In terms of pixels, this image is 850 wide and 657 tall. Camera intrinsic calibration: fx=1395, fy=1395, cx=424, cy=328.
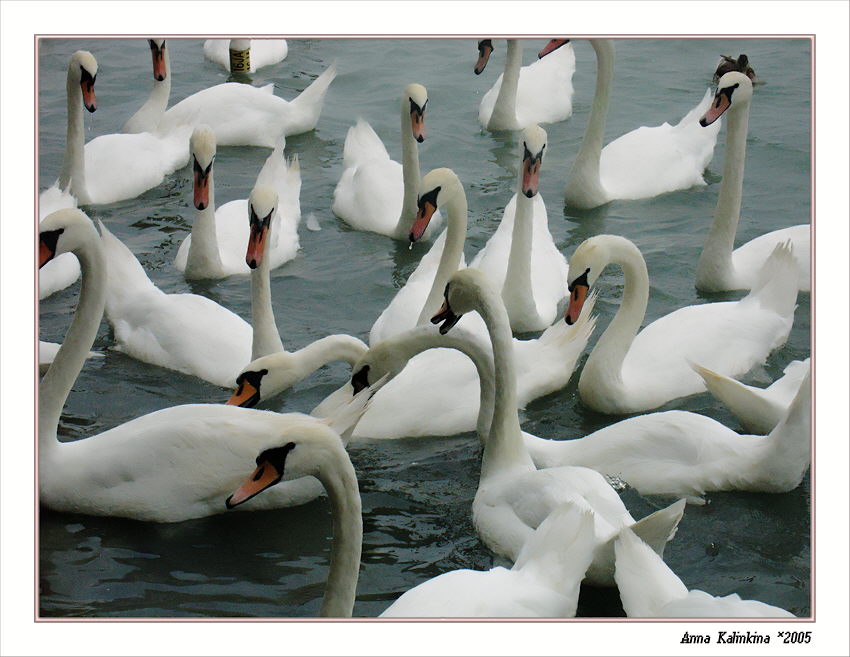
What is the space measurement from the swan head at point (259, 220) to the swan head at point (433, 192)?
0.84 meters

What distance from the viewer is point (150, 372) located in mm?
7828

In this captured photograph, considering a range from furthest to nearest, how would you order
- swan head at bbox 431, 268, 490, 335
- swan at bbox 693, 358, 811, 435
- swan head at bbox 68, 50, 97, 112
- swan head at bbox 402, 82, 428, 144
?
swan head at bbox 402, 82, 428, 144, swan head at bbox 68, 50, 97, 112, swan at bbox 693, 358, 811, 435, swan head at bbox 431, 268, 490, 335

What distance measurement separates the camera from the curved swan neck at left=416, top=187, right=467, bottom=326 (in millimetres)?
7609

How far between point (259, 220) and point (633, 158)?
138 inches

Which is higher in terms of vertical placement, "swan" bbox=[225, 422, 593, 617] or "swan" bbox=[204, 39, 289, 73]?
"swan" bbox=[204, 39, 289, 73]

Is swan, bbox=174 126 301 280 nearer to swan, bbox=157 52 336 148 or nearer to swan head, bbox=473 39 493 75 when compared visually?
swan, bbox=157 52 336 148

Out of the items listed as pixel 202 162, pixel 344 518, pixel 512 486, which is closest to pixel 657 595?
pixel 512 486

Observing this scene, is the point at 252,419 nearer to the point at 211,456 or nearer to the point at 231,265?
the point at 211,456

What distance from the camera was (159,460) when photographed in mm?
6211

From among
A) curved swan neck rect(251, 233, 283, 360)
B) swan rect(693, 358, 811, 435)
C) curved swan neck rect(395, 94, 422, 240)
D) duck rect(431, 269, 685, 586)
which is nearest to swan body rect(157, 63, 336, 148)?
curved swan neck rect(395, 94, 422, 240)

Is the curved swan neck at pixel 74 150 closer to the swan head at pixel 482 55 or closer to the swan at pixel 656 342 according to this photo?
the swan head at pixel 482 55

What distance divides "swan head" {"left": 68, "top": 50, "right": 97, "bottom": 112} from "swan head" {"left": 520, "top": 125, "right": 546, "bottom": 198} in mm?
2701

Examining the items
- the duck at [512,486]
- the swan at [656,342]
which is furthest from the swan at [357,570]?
the swan at [656,342]

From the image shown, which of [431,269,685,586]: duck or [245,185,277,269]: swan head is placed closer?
[431,269,685,586]: duck
